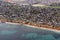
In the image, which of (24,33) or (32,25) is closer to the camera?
(24,33)

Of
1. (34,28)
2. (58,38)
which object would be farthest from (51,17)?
(58,38)

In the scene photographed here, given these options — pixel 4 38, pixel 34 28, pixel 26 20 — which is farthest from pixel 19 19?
pixel 4 38

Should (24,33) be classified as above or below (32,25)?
above

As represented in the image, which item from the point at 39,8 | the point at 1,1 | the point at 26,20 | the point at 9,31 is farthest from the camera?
the point at 1,1

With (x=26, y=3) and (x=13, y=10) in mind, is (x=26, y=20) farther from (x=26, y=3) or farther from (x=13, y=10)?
(x=26, y=3)

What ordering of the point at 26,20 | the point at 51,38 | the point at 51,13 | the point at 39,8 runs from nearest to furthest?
1. the point at 51,38
2. the point at 26,20
3. the point at 51,13
4. the point at 39,8

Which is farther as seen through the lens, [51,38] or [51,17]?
[51,17]

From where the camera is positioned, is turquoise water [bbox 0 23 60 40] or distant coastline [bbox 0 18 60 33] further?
distant coastline [bbox 0 18 60 33]

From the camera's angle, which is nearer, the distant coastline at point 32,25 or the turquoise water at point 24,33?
the turquoise water at point 24,33
